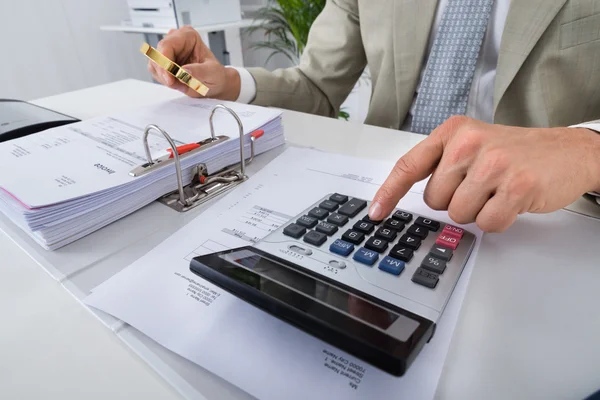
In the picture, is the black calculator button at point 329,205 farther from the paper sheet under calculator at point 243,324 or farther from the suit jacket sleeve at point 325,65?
the suit jacket sleeve at point 325,65

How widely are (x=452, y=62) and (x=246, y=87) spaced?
1.26 ft

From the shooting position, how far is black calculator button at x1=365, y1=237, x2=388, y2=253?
0.29 meters

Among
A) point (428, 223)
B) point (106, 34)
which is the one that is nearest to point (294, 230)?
point (428, 223)

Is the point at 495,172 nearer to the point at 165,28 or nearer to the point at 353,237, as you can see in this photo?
the point at 353,237

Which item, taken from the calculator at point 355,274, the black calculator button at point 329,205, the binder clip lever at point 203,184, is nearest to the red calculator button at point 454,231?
the calculator at point 355,274

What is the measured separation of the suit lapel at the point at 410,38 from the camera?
2.21ft

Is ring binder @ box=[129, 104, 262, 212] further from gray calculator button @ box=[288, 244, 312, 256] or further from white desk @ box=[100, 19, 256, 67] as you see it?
white desk @ box=[100, 19, 256, 67]

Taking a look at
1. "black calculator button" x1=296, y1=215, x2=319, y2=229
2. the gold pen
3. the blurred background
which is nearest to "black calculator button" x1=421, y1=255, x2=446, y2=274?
"black calculator button" x1=296, y1=215, x2=319, y2=229

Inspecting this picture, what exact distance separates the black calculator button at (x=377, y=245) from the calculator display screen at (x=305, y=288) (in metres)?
0.07

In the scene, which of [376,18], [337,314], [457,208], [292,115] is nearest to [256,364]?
[337,314]

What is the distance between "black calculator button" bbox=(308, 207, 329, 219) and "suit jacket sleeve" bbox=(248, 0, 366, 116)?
19.3 inches

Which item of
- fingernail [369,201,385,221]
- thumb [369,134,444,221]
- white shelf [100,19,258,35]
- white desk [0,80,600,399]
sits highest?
white shelf [100,19,258,35]

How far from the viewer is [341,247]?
0.97 feet

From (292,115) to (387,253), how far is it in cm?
47
